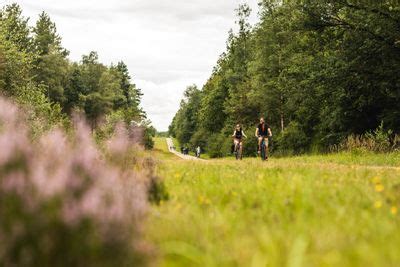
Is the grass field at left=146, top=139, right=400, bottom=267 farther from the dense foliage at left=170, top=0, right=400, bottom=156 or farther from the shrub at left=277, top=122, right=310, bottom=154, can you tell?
the shrub at left=277, top=122, right=310, bottom=154

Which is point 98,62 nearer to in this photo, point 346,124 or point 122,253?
point 346,124

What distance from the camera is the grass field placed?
3.98 m

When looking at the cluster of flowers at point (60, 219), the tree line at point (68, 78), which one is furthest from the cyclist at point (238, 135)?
the tree line at point (68, 78)

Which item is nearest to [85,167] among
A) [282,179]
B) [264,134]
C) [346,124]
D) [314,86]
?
[282,179]

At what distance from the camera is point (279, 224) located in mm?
5227

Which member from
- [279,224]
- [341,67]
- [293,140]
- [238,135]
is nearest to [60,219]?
[279,224]

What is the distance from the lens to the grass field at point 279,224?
398 centimetres

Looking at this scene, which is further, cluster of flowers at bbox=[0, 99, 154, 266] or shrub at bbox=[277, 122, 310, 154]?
shrub at bbox=[277, 122, 310, 154]

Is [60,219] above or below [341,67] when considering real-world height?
below

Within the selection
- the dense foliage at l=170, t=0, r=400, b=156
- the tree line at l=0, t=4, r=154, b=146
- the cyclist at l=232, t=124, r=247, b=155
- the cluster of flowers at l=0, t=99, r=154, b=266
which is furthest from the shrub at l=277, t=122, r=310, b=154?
the cluster of flowers at l=0, t=99, r=154, b=266

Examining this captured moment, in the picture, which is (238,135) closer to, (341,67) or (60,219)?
(341,67)

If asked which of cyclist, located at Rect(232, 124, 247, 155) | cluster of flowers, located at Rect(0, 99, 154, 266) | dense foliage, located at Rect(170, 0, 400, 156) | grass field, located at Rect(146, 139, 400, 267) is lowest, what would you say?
grass field, located at Rect(146, 139, 400, 267)

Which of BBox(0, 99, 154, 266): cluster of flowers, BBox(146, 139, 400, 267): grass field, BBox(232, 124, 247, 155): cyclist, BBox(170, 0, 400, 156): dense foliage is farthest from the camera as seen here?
BBox(170, 0, 400, 156): dense foliage

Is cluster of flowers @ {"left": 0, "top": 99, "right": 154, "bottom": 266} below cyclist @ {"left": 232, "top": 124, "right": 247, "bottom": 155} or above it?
below
